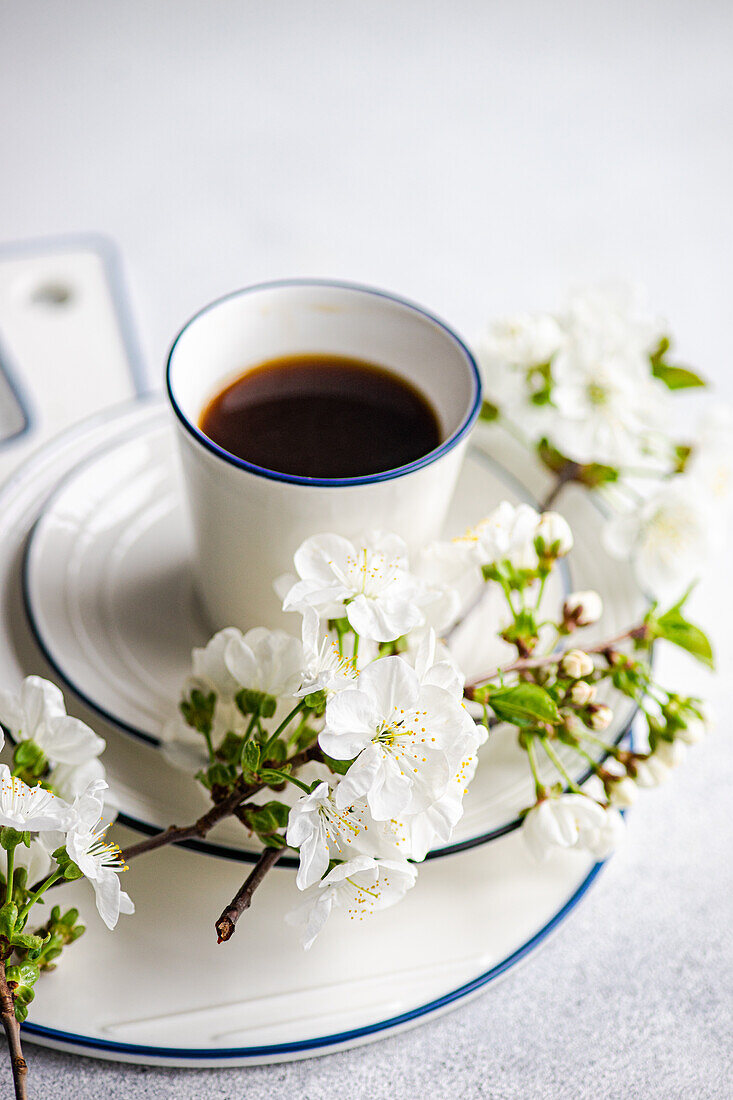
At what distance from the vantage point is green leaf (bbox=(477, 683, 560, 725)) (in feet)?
1.76

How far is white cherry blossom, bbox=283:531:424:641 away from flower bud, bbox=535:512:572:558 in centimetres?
10

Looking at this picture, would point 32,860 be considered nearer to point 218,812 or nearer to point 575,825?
point 218,812

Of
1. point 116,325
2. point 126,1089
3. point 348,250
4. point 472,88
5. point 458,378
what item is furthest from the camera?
point 472,88

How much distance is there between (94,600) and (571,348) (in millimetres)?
420

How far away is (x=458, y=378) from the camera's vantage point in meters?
0.68

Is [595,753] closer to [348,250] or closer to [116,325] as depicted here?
[116,325]

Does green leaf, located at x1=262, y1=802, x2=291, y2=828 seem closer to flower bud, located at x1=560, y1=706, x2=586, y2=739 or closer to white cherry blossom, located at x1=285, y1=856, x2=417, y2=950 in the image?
white cherry blossom, located at x1=285, y1=856, x2=417, y2=950

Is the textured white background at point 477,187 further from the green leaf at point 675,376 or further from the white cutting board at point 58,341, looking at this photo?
the green leaf at point 675,376

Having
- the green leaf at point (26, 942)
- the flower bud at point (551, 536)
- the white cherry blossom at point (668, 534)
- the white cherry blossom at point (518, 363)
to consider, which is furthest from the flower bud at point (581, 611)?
the green leaf at point (26, 942)

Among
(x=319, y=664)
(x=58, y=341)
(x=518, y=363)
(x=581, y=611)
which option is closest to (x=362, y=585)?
(x=319, y=664)

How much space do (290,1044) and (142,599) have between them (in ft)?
1.07

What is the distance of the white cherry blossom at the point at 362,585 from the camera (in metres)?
0.52

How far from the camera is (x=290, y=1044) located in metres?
Answer: 0.56

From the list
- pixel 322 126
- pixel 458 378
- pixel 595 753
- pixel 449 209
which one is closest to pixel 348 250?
pixel 449 209
